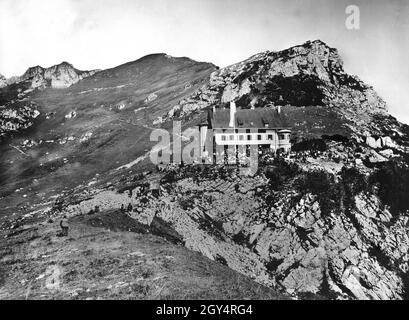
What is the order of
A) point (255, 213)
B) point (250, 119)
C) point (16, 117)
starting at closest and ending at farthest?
point (255, 213), point (250, 119), point (16, 117)

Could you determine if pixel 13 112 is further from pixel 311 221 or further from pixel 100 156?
pixel 311 221

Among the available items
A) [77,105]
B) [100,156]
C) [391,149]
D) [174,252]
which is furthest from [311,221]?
[77,105]

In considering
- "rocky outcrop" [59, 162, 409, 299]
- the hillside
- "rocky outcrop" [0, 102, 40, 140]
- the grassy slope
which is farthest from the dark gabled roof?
"rocky outcrop" [0, 102, 40, 140]

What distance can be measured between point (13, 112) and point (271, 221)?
5957 inches

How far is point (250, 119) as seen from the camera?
86562 mm

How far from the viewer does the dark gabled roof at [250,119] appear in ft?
278

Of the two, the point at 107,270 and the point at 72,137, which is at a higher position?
the point at 72,137

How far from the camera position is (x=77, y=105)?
192m

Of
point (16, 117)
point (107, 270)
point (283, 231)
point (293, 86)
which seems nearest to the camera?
point (107, 270)

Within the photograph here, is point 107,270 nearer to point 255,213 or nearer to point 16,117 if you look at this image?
point 255,213

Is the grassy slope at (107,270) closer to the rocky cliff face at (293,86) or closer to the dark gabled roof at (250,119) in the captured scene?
the dark gabled roof at (250,119)

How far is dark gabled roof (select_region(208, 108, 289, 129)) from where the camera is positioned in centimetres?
8475

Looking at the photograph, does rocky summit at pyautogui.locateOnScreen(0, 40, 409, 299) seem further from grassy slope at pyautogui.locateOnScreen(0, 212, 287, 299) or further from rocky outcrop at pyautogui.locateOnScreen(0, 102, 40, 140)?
rocky outcrop at pyautogui.locateOnScreen(0, 102, 40, 140)

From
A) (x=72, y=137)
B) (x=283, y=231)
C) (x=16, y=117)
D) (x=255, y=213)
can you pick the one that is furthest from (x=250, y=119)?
(x=16, y=117)
